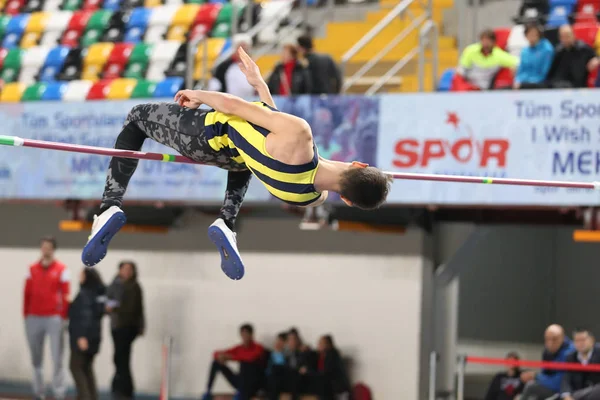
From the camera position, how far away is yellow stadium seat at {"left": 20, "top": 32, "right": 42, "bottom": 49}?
1700 centimetres

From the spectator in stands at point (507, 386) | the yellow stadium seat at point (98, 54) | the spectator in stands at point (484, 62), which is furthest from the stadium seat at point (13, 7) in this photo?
the spectator in stands at point (507, 386)

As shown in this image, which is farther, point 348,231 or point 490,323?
point 490,323

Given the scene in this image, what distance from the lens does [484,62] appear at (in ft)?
39.1

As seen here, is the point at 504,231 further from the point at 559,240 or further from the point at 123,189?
the point at 123,189

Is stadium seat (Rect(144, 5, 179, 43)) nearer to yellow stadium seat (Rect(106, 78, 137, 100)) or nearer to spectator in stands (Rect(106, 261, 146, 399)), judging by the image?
yellow stadium seat (Rect(106, 78, 137, 100))

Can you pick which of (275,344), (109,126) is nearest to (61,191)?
(109,126)

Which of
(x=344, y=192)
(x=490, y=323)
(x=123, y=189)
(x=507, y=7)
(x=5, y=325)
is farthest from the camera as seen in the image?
(x=490, y=323)

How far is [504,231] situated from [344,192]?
36.6 feet

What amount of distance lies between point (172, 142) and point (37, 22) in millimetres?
11081

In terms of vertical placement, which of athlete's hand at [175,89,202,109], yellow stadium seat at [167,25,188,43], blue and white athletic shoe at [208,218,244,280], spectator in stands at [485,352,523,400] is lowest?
spectator in stands at [485,352,523,400]

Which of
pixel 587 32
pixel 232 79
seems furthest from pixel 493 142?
pixel 232 79

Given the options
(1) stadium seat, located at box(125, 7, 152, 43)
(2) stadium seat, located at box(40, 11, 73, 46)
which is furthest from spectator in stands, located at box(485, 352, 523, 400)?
(2) stadium seat, located at box(40, 11, 73, 46)

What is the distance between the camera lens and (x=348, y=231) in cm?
1369

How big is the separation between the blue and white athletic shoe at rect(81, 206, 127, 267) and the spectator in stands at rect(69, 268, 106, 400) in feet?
18.4
